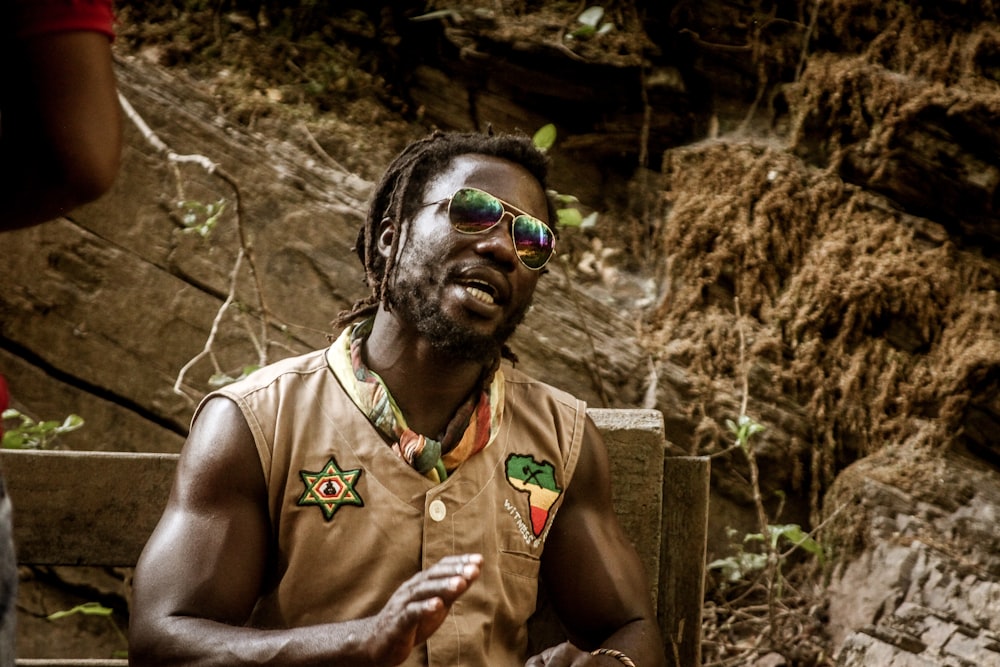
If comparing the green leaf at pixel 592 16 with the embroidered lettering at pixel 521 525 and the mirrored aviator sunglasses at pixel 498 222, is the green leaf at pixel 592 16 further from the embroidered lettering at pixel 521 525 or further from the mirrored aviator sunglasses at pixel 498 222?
the embroidered lettering at pixel 521 525

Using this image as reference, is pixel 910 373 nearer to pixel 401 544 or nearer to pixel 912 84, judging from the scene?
pixel 912 84

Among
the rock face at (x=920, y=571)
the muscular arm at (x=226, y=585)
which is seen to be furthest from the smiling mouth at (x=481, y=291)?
the rock face at (x=920, y=571)

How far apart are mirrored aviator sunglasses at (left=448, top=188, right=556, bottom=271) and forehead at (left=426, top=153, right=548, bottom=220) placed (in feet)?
0.16

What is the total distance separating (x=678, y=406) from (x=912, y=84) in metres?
2.11

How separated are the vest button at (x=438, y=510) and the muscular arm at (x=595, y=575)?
35 centimetres

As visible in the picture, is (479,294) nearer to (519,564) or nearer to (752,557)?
(519,564)

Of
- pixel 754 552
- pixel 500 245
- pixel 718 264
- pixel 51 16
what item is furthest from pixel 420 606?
pixel 718 264

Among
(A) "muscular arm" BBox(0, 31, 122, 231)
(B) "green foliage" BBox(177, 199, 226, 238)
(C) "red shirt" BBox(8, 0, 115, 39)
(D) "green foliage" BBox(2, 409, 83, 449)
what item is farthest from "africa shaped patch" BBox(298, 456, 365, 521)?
(B) "green foliage" BBox(177, 199, 226, 238)

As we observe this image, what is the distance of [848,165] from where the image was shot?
4855 millimetres

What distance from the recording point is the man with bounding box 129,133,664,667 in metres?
2.06

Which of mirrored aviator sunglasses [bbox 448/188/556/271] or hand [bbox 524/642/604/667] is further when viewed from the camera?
mirrored aviator sunglasses [bbox 448/188/556/271]

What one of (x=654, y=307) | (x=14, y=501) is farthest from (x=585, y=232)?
(x=14, y=501)

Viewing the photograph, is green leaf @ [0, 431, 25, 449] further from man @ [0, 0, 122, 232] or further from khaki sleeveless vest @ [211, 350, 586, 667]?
man @ [0, 0, 122, 232]

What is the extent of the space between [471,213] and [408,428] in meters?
0.55
